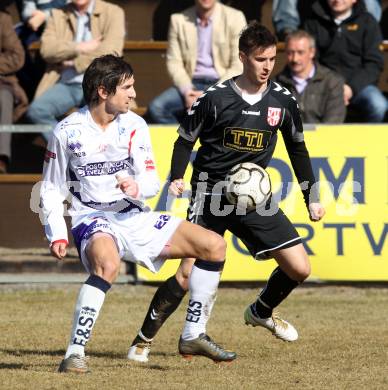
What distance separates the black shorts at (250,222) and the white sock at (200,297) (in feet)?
1.99

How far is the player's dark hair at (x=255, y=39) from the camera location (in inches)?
289

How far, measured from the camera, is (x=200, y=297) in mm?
7047

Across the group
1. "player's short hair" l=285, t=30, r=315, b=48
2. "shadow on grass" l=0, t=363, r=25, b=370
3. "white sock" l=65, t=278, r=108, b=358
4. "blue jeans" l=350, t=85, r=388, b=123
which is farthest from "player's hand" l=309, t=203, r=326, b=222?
"blue jeans" l=350, t=85, r=388, b=123

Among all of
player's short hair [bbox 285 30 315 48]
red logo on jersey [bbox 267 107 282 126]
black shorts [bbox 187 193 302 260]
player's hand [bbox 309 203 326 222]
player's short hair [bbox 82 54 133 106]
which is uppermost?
player's short hair [bbox 82 54 133 106]

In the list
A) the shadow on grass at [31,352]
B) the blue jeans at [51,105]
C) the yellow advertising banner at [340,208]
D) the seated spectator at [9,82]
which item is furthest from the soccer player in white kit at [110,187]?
the seated spectator at [9,82]

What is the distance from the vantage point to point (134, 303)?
10.1m

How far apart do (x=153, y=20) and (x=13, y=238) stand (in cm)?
334

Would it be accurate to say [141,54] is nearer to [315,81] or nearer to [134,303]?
[315,81]

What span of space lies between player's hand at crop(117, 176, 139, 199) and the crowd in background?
5.17 metres

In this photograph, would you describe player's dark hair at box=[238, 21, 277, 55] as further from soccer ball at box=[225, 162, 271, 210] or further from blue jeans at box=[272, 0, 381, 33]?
blue jeans at box=[272, 0, 381, 33]

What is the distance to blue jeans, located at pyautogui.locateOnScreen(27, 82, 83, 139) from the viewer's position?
1169 centimetres

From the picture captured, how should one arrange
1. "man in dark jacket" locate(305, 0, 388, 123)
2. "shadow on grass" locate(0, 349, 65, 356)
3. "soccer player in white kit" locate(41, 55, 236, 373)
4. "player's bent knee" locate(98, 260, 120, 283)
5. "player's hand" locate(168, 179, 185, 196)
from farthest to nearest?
1. "man in dark jacket" locate(305, 0, 388, 123)
2. "shadow on grass" locate(0, 349, 65, 356)
3. "player's hand" locate(168, 179, 185, 196)
4. "soccer player in white kit" locate(41, 55, 236, 373)
5. "player's bent knee" locate(98, 260, 120, 283)

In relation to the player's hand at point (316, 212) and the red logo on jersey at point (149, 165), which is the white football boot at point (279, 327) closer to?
the player's hand at point (316, 212)

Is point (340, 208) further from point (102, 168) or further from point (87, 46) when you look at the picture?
point (102, 168)
